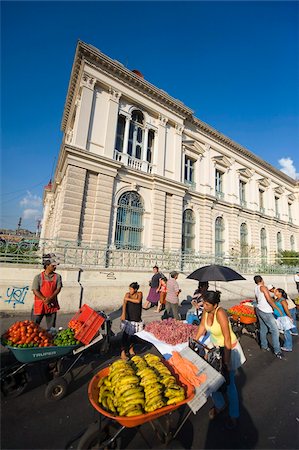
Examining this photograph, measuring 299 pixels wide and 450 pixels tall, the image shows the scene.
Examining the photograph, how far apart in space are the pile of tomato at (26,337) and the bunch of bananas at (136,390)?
4.78 feet

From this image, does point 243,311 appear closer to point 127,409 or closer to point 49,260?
point 127,409

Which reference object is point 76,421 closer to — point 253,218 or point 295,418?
point 295,418

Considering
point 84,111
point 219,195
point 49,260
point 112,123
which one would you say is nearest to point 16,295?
point 49,260

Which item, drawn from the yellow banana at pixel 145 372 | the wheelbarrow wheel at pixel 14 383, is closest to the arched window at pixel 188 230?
the wheelbarrow wheel at pixel 14 383

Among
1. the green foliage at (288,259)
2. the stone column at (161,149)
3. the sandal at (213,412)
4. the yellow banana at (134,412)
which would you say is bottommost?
the sandal at (213,412)

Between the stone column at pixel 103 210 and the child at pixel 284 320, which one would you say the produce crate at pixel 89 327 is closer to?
the child at pixel 284 320

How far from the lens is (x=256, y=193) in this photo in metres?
22.8

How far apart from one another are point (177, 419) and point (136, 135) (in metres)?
14.8

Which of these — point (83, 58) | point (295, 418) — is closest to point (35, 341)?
point (295, 418)

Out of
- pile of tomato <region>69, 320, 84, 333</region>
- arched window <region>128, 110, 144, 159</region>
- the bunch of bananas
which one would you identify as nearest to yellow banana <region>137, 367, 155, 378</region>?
the bunch of bananas

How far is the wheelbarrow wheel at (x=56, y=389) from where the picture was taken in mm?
2972

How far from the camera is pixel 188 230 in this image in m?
16.5

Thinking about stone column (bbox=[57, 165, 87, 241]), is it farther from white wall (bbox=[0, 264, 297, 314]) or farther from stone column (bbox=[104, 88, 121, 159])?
white wall (bbox=[0, 264, 297, 314])

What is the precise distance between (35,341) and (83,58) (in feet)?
48.2
